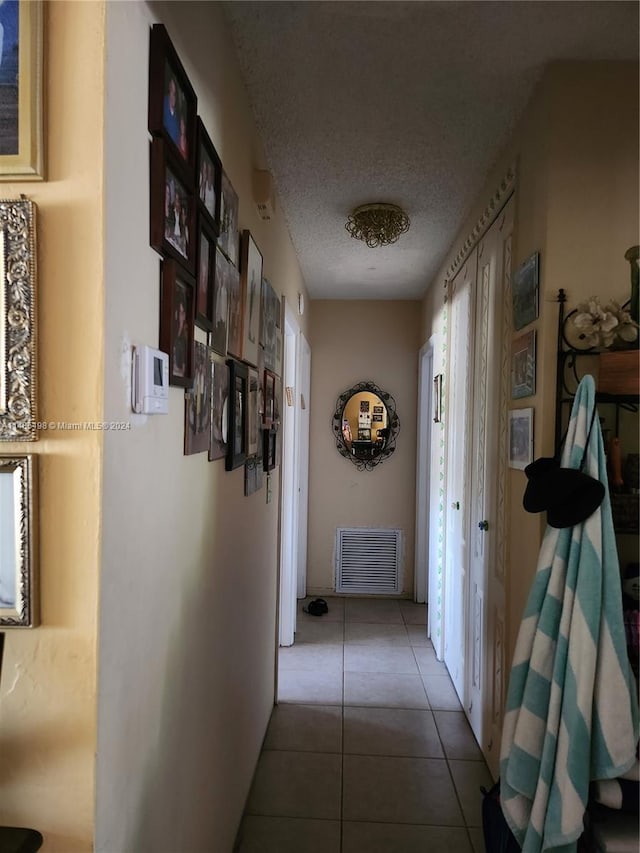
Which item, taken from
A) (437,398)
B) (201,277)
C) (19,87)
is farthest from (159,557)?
(437,398)

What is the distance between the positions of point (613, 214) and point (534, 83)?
18.2 inches

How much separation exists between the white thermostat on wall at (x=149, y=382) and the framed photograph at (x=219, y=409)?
0.35 metres

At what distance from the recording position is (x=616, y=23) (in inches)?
46.0

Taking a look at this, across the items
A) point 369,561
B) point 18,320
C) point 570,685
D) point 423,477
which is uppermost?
point 18,320

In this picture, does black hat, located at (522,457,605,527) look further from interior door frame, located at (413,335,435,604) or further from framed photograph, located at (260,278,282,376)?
interior door frame, located at (413,335,435,604)

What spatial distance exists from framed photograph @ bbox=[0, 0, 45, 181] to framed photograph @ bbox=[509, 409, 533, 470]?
128 centimetres

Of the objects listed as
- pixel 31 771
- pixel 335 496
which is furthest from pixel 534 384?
pixel 335 496

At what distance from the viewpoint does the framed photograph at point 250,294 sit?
4.95ft

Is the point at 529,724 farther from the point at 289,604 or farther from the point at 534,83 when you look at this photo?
the point at 289,604

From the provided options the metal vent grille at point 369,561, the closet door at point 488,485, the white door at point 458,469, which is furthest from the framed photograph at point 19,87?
the metal vent grille at point 369,561

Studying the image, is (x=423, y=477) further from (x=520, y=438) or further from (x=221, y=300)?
(x=221, y=300)

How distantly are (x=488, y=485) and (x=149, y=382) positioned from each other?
150 cm

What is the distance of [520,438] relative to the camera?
1567 mm

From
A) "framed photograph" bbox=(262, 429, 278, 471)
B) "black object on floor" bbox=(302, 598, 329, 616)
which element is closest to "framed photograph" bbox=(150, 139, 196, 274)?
"framed photograph" bbox=(262, 429, 278, 471)
